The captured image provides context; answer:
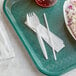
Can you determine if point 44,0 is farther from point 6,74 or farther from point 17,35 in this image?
point 6,74

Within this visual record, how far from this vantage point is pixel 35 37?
25.7 inches

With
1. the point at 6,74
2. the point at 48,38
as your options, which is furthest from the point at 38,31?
the point at 6,74

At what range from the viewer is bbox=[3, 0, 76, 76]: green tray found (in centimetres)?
60

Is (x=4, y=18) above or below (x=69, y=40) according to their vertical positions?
above

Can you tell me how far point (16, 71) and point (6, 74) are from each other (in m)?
0.03

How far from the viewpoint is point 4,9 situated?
2.30 feet

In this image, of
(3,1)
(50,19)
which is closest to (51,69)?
(50,19)

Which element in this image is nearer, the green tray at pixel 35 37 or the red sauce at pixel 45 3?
the green tray at pixel 35 37

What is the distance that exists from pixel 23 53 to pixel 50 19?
0.14 m

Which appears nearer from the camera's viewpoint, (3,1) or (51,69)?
(51,69)

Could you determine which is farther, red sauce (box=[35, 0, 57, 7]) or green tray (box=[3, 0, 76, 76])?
red sauce (box=[35, 0, 57, 7])

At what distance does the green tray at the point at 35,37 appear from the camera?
60 centimetres

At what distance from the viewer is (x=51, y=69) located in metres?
0.59

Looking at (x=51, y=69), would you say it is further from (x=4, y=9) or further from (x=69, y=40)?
(x=4, y=9)
